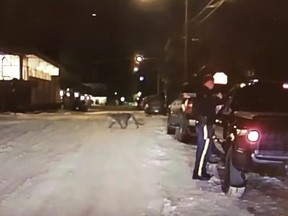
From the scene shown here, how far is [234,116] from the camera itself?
11227 mm

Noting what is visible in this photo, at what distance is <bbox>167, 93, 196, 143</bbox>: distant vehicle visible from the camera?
19062mm

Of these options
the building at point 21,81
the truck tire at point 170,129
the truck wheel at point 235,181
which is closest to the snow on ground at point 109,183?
the truck wheel at point 235,181

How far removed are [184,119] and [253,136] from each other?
9.56 meters

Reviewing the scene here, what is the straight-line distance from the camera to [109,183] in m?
12.0

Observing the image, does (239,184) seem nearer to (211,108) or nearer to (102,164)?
(211,108)

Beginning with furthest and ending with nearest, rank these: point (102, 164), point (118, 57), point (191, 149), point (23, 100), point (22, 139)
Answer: point (118, 57)
point (23, 100)
point (22, 139)
point (191, 149)
point (102, 164)

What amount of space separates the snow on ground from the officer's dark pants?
29 cm

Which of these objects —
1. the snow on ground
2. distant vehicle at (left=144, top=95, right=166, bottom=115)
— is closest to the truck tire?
the snow on ground

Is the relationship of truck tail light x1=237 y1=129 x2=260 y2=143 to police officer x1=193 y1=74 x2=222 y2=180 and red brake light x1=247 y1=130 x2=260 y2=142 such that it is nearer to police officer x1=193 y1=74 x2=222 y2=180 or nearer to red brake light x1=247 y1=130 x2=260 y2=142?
red brake light x1=247 y1=130 x2=260 y2=142

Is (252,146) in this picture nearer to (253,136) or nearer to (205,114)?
(253,136)

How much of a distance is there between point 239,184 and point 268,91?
2.50 m

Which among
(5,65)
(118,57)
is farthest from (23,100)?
(118,57)

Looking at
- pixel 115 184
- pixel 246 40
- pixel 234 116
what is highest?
pixel 246 40

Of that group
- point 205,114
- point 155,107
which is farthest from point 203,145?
point 155,107
